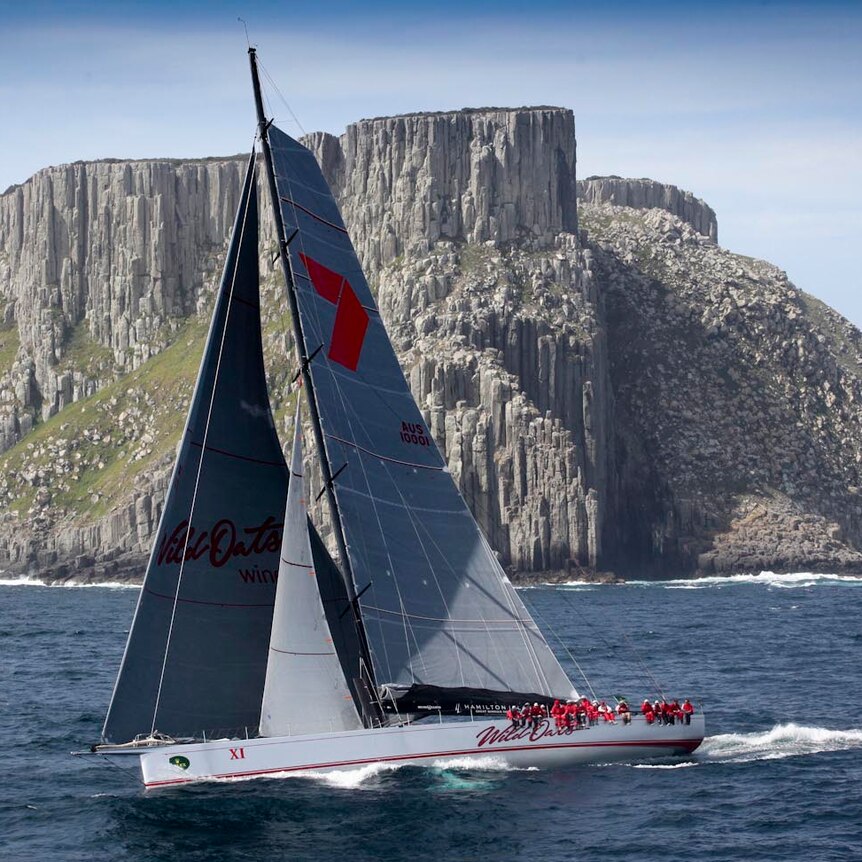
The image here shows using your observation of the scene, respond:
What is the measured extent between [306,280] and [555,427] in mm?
94460

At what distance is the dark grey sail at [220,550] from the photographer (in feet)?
120

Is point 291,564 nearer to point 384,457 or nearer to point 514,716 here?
point 384,457

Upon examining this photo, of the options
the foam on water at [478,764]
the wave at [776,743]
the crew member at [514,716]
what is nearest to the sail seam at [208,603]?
the foam on water at [478,764]

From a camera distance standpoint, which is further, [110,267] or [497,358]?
[110,267]

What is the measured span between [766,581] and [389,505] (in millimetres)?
92166

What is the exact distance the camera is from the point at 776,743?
4397 centimetres

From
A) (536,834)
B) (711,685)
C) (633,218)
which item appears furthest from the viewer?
(633,218)

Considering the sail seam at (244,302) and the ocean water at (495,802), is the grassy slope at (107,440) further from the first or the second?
the sail seam at (244,302)

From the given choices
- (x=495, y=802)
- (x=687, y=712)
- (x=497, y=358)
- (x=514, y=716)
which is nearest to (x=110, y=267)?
(x=497, y=358)

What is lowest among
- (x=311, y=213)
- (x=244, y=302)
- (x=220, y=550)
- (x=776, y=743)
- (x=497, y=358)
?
(x=776, y=743)

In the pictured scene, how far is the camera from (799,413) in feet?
504

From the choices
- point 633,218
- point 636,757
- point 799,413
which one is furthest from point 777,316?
point 636,757

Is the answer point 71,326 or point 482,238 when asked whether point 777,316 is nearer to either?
point 482,238

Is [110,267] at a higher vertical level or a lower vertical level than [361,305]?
higher
